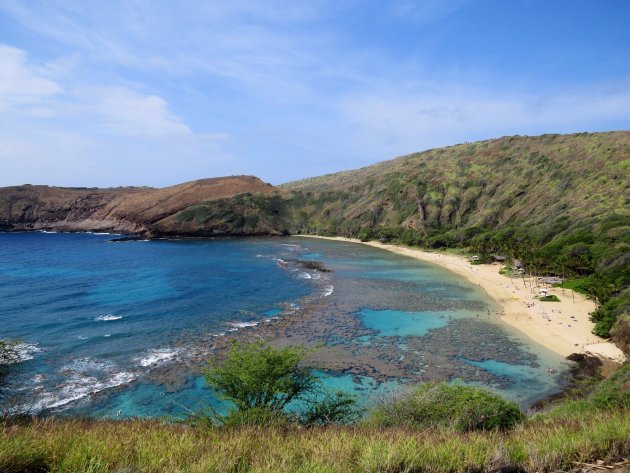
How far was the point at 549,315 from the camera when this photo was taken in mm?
48688

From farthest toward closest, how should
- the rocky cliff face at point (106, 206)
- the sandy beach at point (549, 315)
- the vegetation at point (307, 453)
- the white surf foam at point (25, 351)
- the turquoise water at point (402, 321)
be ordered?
the rocky cliff face at point (106, 206)
the turquoise water at point (402, 321)
the sandy beach at point (549, 315)
the white surf foam at point (25, 351)
the vegetation at point (307, 453)

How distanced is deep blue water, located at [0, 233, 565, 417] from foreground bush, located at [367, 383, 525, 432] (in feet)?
34.6

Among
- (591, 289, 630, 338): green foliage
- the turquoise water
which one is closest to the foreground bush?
the turquoise water

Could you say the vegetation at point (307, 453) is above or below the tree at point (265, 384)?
above

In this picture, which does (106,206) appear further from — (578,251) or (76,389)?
(578,251)

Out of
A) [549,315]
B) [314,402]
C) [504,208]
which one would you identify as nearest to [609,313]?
[549,315]

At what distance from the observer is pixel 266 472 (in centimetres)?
693

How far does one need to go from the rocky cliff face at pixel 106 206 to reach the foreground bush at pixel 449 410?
13846cm

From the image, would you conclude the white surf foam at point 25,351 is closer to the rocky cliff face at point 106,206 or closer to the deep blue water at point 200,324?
the deep blue water at point 200,324

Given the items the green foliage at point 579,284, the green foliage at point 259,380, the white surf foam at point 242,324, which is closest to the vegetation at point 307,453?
the green foliage at point 259,380

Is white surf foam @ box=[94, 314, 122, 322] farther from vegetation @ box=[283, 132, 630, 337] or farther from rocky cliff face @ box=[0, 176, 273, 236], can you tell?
rocky cliff face @ box=[0, 176, 273, 236]

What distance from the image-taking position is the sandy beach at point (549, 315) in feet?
128

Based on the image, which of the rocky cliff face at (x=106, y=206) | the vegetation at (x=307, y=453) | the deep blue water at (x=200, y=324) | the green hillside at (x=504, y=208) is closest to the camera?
the vegetation at (x=307, y=453)

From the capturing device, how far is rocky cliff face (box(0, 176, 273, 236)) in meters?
156
